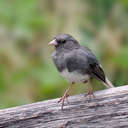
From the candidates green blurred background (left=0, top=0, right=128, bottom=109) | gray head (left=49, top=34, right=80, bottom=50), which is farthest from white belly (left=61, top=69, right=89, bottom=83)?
green blurred background (left=0, top=0, right=128, bottom=109)

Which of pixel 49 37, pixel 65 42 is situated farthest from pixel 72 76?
pixel 49 37

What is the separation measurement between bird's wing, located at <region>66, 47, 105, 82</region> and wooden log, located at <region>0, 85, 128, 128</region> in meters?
0.64

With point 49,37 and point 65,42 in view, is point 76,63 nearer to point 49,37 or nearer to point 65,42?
point 65,42

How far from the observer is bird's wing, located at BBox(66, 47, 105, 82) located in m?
3.13

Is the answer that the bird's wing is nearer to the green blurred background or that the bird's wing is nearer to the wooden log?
the green blurred background

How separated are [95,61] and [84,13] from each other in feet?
2.37

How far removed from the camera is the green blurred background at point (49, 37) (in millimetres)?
3672

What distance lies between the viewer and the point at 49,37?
3727 millimetres

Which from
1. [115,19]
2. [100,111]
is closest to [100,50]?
[115,19]

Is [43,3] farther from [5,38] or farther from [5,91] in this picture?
[5,91]

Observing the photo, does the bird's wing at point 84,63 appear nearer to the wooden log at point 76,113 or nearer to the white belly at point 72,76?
the white belly at point 72,76

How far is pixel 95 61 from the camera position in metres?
3.16

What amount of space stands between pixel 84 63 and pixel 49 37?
25.9 inches

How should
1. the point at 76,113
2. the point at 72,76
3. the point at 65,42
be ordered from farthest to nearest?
the point at 65,42 < the point at 72,76 < the point at 76,113
